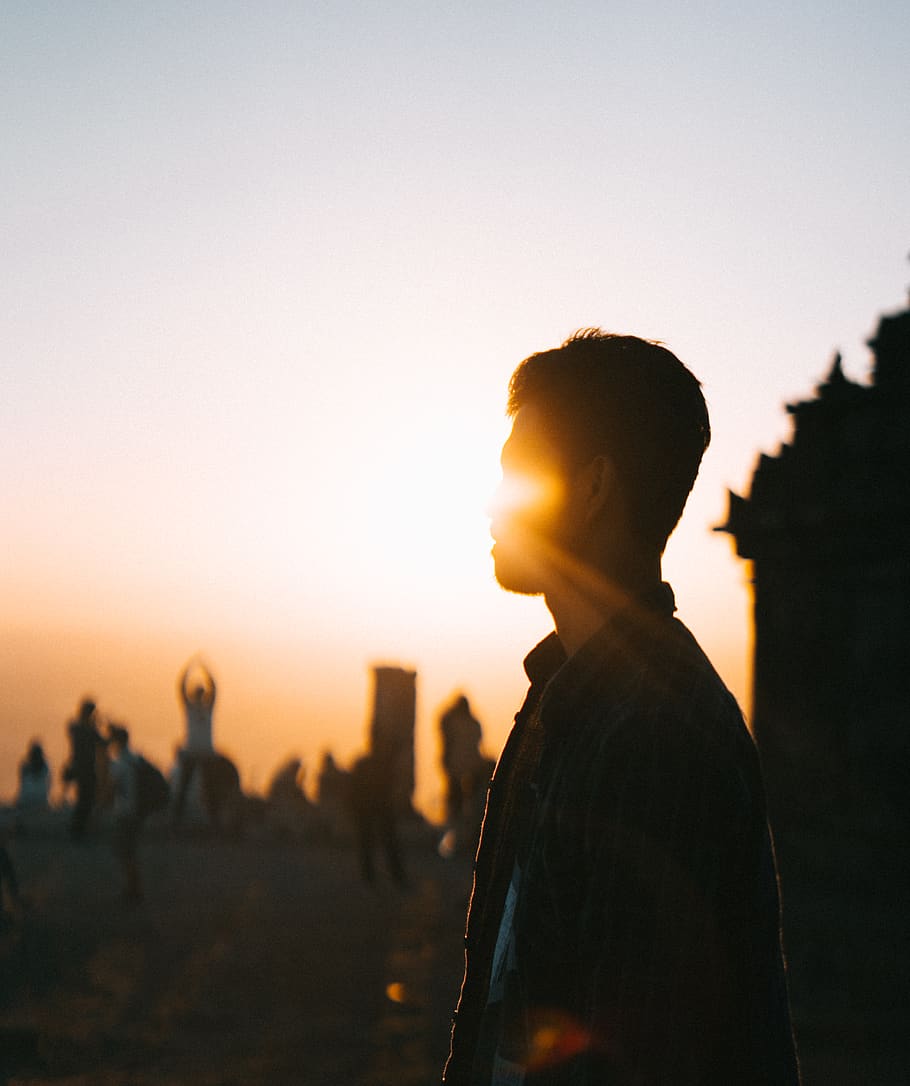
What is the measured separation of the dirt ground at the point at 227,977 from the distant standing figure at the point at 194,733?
2.14 metres

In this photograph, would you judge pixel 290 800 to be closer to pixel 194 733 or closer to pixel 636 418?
pixel 194 733

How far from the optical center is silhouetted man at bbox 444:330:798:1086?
1899 millimetres

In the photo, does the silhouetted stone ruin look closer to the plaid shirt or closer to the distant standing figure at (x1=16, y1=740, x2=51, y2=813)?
the distant standing figure at (x1=16, y1=740, x2=51, y2=813)

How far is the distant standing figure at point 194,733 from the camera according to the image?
1795 centimetres

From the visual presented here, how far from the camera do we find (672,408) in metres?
2.22

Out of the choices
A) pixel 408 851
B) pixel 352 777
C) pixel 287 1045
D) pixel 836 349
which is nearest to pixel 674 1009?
pixel 287 1045

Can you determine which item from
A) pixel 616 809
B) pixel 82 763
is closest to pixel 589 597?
pixel 616 809

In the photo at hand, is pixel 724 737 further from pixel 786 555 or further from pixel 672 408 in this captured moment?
pixel 786 555

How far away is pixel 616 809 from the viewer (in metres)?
1.93

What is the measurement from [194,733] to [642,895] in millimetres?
17687

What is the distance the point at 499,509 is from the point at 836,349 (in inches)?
609

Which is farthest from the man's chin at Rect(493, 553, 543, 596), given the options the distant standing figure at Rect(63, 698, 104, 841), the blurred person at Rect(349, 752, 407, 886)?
the distant standing figure at Rect(63, 698, 104, 841)

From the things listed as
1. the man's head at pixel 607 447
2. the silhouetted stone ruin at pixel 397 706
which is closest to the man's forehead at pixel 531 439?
the man's head at pixel 607 447

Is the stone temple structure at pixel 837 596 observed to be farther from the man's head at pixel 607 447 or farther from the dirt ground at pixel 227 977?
the man's head at pixel 607 447
